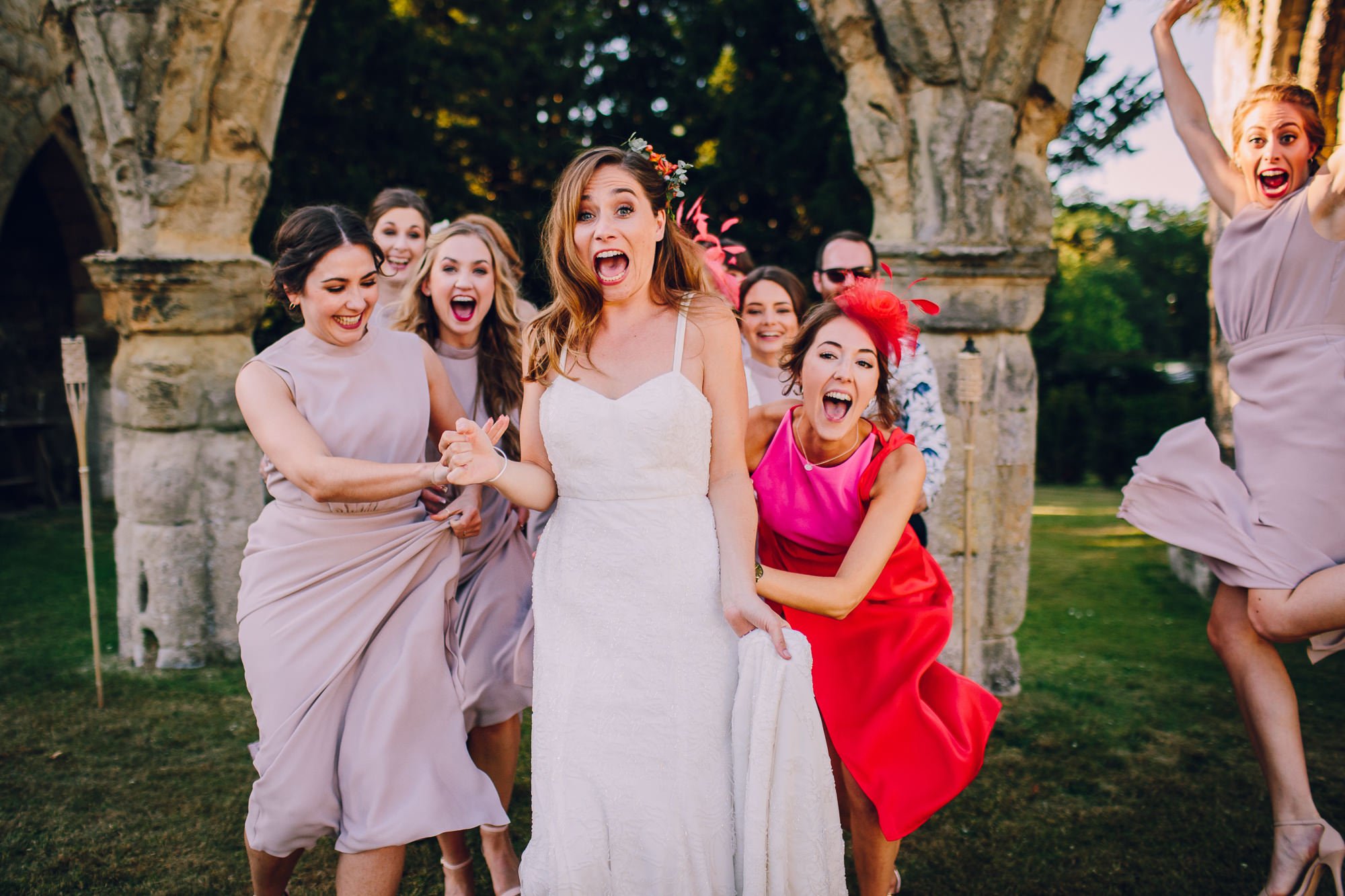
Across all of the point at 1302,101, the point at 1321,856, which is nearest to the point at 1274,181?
the point at 1302,101

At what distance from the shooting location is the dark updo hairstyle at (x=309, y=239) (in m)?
2.62

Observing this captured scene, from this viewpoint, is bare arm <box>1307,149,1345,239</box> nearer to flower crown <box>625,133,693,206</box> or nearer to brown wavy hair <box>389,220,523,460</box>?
flower crown <box>625,133,693,206</box>

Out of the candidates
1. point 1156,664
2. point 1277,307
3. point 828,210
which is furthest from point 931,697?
point 828,210

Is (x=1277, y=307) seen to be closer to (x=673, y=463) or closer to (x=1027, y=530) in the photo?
(x=673, y=463)

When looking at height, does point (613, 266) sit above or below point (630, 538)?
above

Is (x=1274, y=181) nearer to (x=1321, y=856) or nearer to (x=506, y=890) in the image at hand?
(x=1321, y=856)

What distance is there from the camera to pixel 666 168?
2645 mm

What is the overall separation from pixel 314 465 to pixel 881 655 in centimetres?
167

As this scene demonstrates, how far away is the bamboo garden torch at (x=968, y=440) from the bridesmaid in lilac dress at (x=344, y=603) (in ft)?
9.20

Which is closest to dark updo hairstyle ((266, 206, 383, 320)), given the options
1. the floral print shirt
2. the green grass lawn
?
the floral print shirt

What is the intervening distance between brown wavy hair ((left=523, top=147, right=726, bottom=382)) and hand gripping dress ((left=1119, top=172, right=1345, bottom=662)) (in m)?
1.65

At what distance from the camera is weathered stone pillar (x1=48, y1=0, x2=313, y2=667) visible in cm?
520

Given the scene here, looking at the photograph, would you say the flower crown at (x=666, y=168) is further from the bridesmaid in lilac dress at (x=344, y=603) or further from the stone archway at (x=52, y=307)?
the stone archway at (x=52, y=307)

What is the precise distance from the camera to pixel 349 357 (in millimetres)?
2709
